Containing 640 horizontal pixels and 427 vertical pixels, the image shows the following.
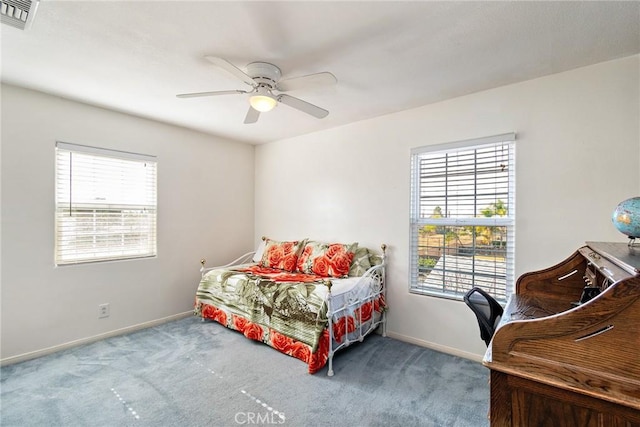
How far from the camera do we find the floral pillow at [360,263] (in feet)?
9.82

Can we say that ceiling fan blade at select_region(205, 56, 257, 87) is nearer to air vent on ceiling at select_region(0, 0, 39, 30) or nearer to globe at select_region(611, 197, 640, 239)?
air vent on ceiling at select_region(0, 0, 39, 30)

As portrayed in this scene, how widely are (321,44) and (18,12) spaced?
1650mm

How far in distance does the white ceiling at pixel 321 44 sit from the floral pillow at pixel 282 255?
5.94ft

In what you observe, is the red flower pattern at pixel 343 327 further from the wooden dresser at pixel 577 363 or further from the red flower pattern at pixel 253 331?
the wooden dresser at pixel 577 363

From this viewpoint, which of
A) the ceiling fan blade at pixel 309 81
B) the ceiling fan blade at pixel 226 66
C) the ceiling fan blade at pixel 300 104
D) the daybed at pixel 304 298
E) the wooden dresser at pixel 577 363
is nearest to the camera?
the wooden dresser at pixel 577 363

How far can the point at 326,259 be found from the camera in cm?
320

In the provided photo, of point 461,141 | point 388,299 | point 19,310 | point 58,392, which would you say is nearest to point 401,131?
point 461,141

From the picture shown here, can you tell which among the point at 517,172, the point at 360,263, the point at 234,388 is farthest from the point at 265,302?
the point at 517,172

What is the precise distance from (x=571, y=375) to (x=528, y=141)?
2.00 metres

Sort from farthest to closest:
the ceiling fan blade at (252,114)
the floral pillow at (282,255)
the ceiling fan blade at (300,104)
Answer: the floral pillow at (282,255)
the ceiling fan blade at (252,114)
the ceiling fan blade at (300,104)

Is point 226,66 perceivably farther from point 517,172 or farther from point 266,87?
point 517,172

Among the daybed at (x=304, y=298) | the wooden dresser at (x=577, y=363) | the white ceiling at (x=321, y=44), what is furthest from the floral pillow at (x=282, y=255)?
the wooden dresser at (x=577, y=363)

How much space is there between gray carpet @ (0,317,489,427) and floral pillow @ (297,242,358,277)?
0.79 m

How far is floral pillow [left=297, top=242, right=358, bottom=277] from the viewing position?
305 cm
